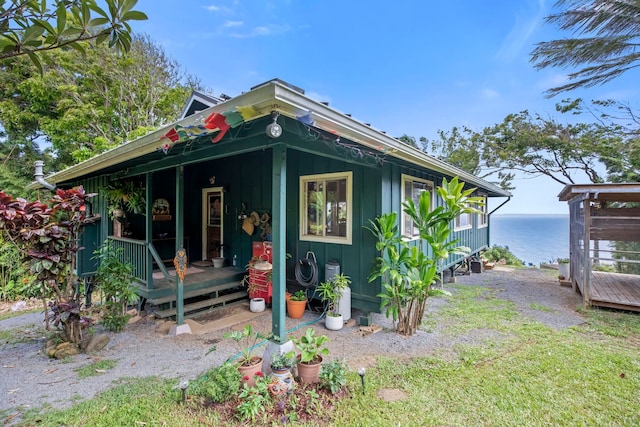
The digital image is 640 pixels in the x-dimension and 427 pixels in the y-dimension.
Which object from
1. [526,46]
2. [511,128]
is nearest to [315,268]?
[526,46]

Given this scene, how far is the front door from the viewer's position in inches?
257

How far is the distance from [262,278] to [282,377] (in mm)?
2724

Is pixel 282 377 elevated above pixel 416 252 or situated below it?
below

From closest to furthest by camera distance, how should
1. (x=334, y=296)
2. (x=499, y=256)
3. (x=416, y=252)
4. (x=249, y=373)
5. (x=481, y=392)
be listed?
(x=249, y=373) < (x=481, y=392) < (x=416, y=252) < (x=334, y=296) < (x=499, y=256)

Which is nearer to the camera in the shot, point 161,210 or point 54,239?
point 54,239

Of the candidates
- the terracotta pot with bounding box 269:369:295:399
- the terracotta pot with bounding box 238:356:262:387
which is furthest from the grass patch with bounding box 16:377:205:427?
the terracotta pot with bounding box 269:369:295:399

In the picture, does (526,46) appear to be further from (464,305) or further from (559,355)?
(559,355)

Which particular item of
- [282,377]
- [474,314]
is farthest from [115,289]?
[474,314]

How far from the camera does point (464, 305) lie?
5.50 meters

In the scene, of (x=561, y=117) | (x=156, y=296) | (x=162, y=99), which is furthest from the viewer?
(x=561, y=117)

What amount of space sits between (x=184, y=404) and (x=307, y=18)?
10733mm

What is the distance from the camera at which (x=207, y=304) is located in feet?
16.1

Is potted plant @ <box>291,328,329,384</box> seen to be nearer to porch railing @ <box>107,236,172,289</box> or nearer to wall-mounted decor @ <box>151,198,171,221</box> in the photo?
porch railing @ <box>107,236,172,289</box>

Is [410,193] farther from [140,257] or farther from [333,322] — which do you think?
[140,257]
